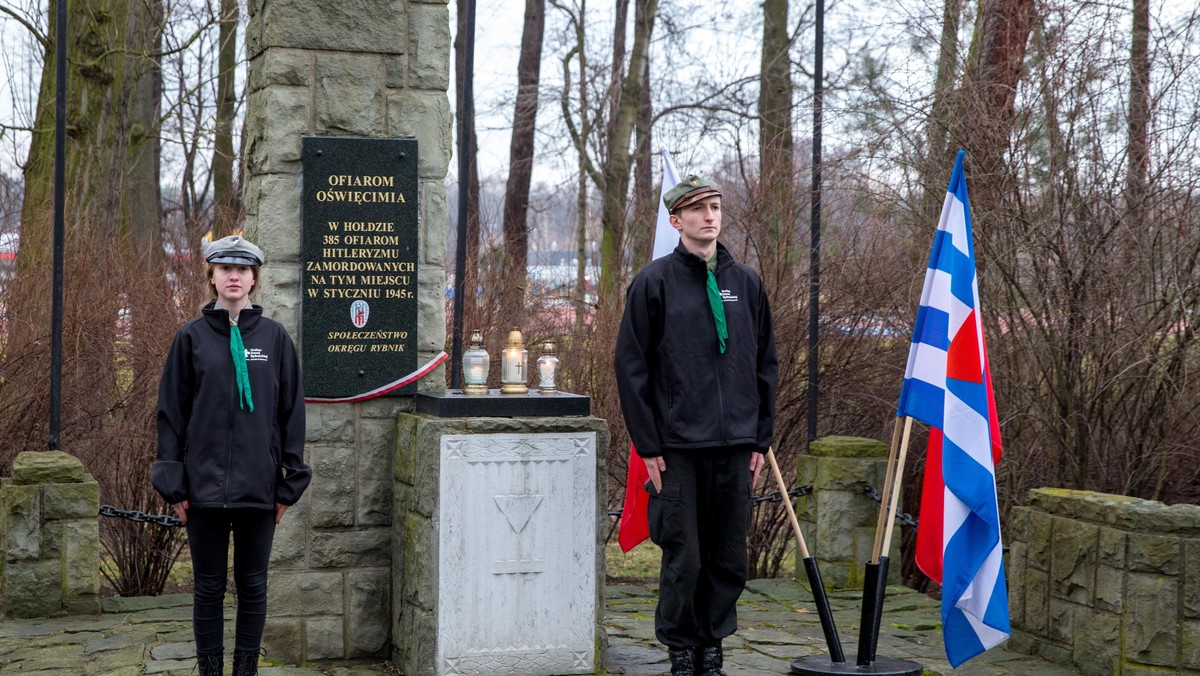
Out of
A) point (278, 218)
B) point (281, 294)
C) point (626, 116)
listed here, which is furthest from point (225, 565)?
point (626, 116)

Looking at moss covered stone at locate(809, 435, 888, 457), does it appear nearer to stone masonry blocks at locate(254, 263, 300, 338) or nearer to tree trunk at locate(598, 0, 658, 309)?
stone masonry blocks at locate(254, 263, 300, 338)

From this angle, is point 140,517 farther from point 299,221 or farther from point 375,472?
point 299,221

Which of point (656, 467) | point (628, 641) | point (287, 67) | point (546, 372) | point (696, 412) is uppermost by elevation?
point (287, 67)

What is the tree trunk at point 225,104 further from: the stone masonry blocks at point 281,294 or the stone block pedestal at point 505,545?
the stone block pedestal at point 505,545

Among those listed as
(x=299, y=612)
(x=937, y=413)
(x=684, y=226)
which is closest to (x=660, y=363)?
(x=684, y=226)

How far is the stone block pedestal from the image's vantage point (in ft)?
19.0

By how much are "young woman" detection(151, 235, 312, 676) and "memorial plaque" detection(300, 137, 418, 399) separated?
0.77 meters

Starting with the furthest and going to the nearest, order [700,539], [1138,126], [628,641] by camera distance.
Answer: [1138,126] < [628,641] < [700,539]

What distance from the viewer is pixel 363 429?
20.7 feet

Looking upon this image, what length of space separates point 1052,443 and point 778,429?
2121 mm

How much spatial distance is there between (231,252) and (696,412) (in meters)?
1.88

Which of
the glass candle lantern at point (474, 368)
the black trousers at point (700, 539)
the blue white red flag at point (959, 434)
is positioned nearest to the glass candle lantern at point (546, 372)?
the glass candle lantern at point (474, 368)

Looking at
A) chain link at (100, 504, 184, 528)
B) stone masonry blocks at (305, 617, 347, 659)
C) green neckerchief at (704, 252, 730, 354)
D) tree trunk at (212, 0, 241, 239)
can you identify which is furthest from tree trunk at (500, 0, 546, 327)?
green neckerchief at (704, 252, 730, 354)

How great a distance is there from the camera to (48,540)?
23.7 ft
